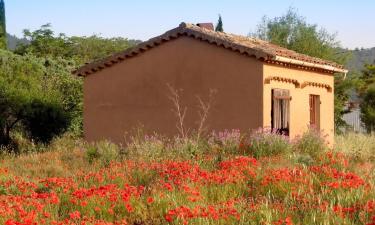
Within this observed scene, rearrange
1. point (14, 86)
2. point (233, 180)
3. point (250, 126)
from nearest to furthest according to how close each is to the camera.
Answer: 1. point (233, 180)
2. point (250, 126)
3. point (14, 86)

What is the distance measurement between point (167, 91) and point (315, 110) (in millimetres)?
5988

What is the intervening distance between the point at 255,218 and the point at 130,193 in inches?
85.3

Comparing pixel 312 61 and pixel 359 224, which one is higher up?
pixel 312 61

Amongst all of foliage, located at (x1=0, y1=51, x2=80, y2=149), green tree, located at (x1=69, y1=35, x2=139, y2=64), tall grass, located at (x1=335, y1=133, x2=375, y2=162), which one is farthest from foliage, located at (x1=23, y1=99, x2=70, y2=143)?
green tree, located at (x1=69, y1=35, x2=139, y2=64)

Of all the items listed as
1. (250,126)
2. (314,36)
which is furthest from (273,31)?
(250,126)

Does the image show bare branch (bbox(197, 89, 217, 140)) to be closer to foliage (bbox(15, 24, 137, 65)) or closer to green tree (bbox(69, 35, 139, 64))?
foliage (bbox(15, 24, 137, 65))

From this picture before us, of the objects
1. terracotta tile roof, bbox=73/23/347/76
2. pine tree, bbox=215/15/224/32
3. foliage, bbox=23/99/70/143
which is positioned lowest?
foliage, bbox=23/99/70/143

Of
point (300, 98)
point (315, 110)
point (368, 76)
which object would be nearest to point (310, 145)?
point (300, 98)

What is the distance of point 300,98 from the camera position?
20.9m

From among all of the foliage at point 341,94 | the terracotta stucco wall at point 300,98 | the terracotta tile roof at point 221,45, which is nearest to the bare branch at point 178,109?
the terracotta tile roof at point 221,45

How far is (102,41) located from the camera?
5822 cm

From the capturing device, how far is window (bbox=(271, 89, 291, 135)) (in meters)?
19.0

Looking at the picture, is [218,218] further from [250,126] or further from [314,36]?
[314,36]

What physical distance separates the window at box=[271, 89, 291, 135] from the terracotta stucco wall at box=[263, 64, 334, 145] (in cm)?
20
